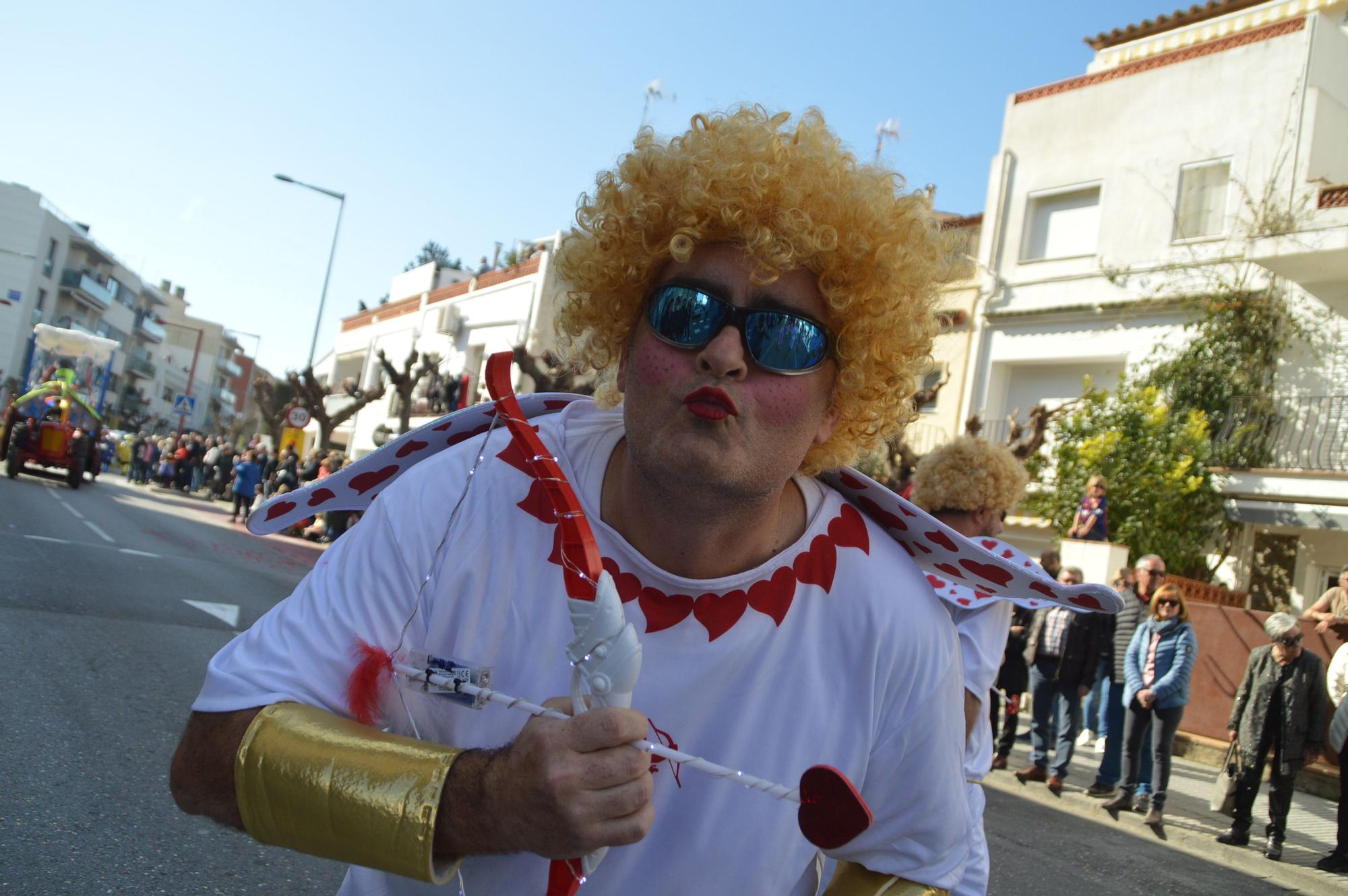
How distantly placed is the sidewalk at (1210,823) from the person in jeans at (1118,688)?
0.25m

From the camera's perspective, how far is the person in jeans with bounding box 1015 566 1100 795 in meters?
9.08

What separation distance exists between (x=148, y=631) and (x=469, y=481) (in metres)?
7.12

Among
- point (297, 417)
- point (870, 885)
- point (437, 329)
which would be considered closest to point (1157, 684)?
point (870, 885)

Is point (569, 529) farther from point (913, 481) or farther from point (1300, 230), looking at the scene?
point (1300, 230)

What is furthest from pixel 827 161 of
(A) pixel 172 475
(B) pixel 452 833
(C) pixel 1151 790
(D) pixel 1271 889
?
(A) pixel 172 475

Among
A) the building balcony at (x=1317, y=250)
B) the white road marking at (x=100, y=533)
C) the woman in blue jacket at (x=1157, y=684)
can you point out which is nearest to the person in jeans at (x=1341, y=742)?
the woman in blue jacket at (x=1157, y=684)

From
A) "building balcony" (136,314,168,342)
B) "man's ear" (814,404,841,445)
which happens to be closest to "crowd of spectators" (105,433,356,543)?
"man's ear" (814,404,841,445)

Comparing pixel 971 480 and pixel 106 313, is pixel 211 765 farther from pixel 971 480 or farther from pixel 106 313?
pixel 106 313

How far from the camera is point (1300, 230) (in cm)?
1619

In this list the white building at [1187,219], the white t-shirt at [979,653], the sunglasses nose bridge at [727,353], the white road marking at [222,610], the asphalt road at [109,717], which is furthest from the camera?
the white building at [1187,219]

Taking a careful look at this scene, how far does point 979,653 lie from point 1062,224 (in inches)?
721

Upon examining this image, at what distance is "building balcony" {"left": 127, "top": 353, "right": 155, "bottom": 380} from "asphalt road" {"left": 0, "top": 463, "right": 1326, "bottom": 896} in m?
82.2

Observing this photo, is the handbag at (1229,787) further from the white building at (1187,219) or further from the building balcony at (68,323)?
the building balcony at (68,323)

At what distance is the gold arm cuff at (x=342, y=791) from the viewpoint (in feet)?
4.81
